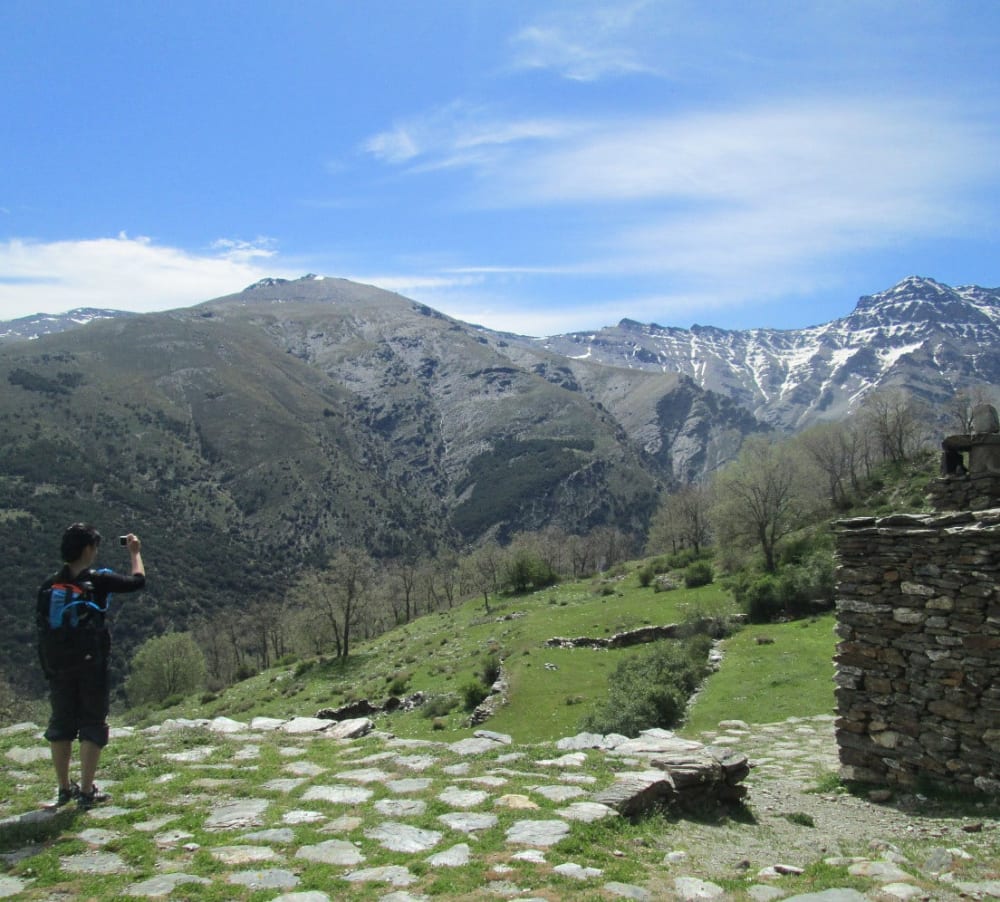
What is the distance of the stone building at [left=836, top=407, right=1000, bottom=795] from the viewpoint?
30.9ft

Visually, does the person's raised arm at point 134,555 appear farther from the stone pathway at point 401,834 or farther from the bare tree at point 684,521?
the bare tree at point 684,521

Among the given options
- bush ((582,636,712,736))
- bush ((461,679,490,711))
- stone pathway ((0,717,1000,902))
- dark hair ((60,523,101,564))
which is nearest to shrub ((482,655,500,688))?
bush ((461,679,490,711))

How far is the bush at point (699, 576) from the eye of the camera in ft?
148

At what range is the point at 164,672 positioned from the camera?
6956 cm

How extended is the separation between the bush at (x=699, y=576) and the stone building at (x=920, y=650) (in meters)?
34.8

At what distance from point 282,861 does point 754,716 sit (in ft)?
44.7

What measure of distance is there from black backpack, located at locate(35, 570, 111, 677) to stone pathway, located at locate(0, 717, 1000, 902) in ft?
4.90

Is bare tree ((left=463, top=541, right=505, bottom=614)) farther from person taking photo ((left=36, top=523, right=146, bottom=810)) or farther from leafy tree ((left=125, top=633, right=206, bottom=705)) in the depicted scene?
person taking photo ((left=36, top=523, right=146, bottom=810))

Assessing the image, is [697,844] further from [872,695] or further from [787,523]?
[787,523]

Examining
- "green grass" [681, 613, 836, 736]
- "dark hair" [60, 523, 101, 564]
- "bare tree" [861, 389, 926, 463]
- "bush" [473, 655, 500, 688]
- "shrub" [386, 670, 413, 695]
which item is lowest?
"shrub" [386, 670, 413, 695]

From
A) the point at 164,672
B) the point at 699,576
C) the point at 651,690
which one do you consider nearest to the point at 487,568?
the point at 164,672

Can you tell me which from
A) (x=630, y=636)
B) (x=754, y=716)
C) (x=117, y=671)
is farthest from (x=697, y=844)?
(x=117, y=671)

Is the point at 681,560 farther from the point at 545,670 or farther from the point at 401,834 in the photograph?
the point at 401,834

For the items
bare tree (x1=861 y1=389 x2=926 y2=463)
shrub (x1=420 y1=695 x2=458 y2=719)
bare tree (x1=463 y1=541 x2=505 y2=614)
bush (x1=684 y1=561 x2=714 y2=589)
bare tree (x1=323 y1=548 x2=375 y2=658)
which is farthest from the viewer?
bare tree (x1=463 y1=541 x2=505 y2=614)
